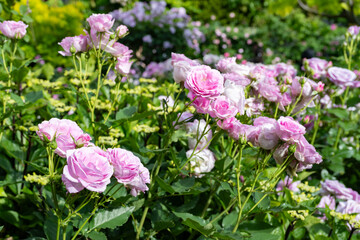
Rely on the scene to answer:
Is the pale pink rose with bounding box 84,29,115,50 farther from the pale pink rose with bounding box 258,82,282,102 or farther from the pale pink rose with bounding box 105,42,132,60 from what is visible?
the pale pink rose with bounding box 258,82,282,102

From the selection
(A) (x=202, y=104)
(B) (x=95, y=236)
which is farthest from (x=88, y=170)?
(A) (x=202, y=104)

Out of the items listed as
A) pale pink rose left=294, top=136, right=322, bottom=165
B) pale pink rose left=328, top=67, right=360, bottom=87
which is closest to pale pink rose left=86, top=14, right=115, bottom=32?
pale pink rose left=294, top=136, right=322, bottom=165

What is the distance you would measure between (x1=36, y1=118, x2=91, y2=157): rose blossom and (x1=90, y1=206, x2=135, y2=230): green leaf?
0.94ft

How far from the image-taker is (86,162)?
0.80m

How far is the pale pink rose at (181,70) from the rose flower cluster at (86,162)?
355 millimetres

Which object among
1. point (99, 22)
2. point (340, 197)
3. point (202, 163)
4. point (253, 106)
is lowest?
point (340, 197)

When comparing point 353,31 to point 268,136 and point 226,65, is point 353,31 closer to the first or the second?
point 226,65

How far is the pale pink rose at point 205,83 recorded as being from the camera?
1.03m

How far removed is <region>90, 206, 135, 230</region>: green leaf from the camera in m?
1.09

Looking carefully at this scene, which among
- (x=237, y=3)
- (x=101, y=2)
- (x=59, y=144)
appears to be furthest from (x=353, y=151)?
(x=237, y=3)

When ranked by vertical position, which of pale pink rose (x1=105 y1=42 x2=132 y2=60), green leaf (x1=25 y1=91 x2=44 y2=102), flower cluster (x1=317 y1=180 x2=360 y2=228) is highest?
pale pink rose (x1=105 y1=42 x2=132 y2=60)

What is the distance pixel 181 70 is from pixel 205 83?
0.51 ft

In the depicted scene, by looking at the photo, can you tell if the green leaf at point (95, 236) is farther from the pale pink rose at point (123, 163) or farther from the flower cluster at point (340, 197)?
the flower cluster at point (340, 197)

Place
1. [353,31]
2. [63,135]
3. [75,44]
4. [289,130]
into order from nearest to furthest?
[63,135] → [289,130] → [75,44] → [353,31]
